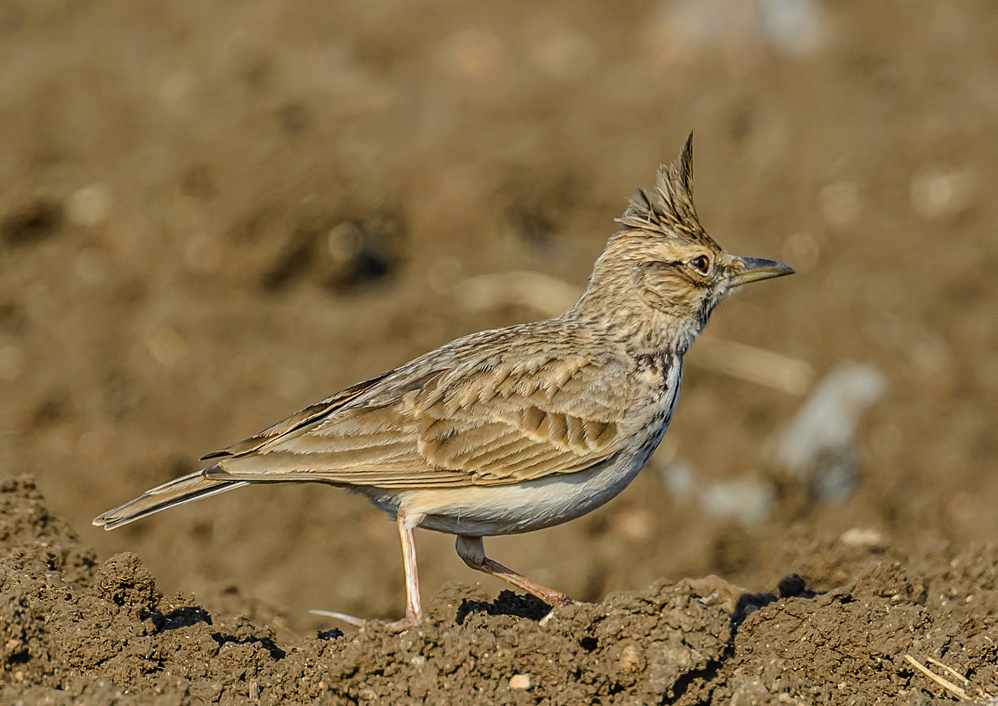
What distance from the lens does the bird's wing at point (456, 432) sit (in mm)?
5254

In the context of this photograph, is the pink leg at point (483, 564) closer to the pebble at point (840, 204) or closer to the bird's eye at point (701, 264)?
the bird's eye at point (701, 264)

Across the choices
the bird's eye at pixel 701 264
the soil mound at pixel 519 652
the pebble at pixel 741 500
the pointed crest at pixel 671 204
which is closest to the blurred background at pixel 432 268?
the pebble at pixel 741 500

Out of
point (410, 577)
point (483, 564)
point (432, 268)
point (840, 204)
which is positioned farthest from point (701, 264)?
point (840, 204)

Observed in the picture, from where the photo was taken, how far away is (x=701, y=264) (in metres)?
6.06

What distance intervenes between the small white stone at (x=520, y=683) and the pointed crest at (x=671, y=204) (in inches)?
98.0

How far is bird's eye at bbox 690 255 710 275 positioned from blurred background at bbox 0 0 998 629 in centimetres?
145

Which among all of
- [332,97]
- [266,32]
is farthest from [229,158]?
[266,32]

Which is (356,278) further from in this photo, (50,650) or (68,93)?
(50,650)

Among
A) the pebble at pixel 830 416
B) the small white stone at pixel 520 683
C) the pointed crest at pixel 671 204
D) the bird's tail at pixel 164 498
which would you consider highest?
the pebble at pixel 830 416

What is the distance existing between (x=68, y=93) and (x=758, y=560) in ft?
25.3

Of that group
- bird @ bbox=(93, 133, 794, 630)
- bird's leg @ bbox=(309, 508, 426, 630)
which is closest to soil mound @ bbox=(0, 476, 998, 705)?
→ bird's leg @ bbox=(309, 508, 426, 630)

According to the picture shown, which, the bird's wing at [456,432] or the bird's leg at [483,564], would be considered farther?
the bird's leg at [483,564]

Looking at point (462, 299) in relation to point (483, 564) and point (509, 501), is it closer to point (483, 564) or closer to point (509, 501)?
point (483, 564)

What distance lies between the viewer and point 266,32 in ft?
44.7
